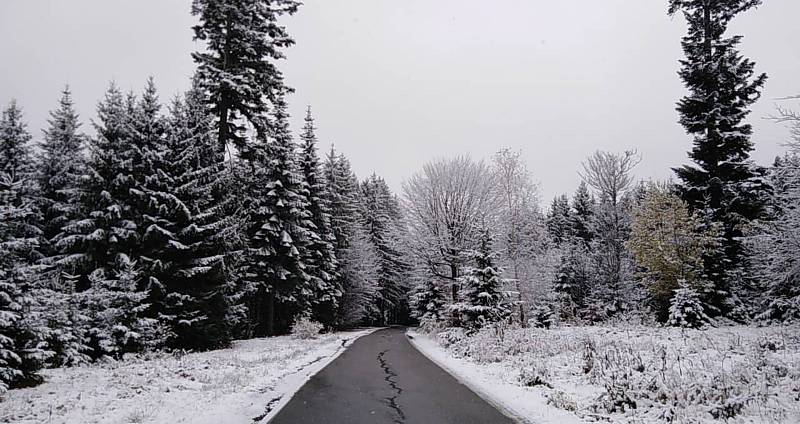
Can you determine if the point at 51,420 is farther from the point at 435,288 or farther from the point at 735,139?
the point at 435,288

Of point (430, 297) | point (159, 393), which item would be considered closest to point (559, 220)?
point (430, 297)

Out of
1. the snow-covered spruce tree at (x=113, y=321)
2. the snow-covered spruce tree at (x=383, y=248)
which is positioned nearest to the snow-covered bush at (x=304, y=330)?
the snow-covered spruce tree at (x=113, y=321)

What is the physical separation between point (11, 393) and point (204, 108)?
13.5 meters

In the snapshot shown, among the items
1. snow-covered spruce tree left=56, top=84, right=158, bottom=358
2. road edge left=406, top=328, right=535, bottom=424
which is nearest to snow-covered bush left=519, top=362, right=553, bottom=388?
road edge left=406, top=328, right=535, bottom=424

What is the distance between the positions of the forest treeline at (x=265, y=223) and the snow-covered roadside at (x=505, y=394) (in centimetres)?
744

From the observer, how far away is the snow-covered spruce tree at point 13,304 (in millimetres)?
8313

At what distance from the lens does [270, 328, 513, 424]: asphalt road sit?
7.26 metres

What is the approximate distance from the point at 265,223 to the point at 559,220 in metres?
49.5

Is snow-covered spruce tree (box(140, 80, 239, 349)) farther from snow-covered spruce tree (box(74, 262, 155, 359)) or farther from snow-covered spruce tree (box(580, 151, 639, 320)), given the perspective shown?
snow-covered spruce tree (box(580, 151, 639, 320))

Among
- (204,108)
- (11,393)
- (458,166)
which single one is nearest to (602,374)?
(11,393)

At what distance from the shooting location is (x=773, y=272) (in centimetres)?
1617

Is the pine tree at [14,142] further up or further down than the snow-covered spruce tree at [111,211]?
further up

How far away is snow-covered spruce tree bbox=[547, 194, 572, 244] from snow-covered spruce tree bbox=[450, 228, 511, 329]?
37819 millimetres

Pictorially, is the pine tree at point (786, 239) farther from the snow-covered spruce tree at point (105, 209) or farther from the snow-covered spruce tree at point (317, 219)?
the snow-covered spruce tree at point (317, 219)
